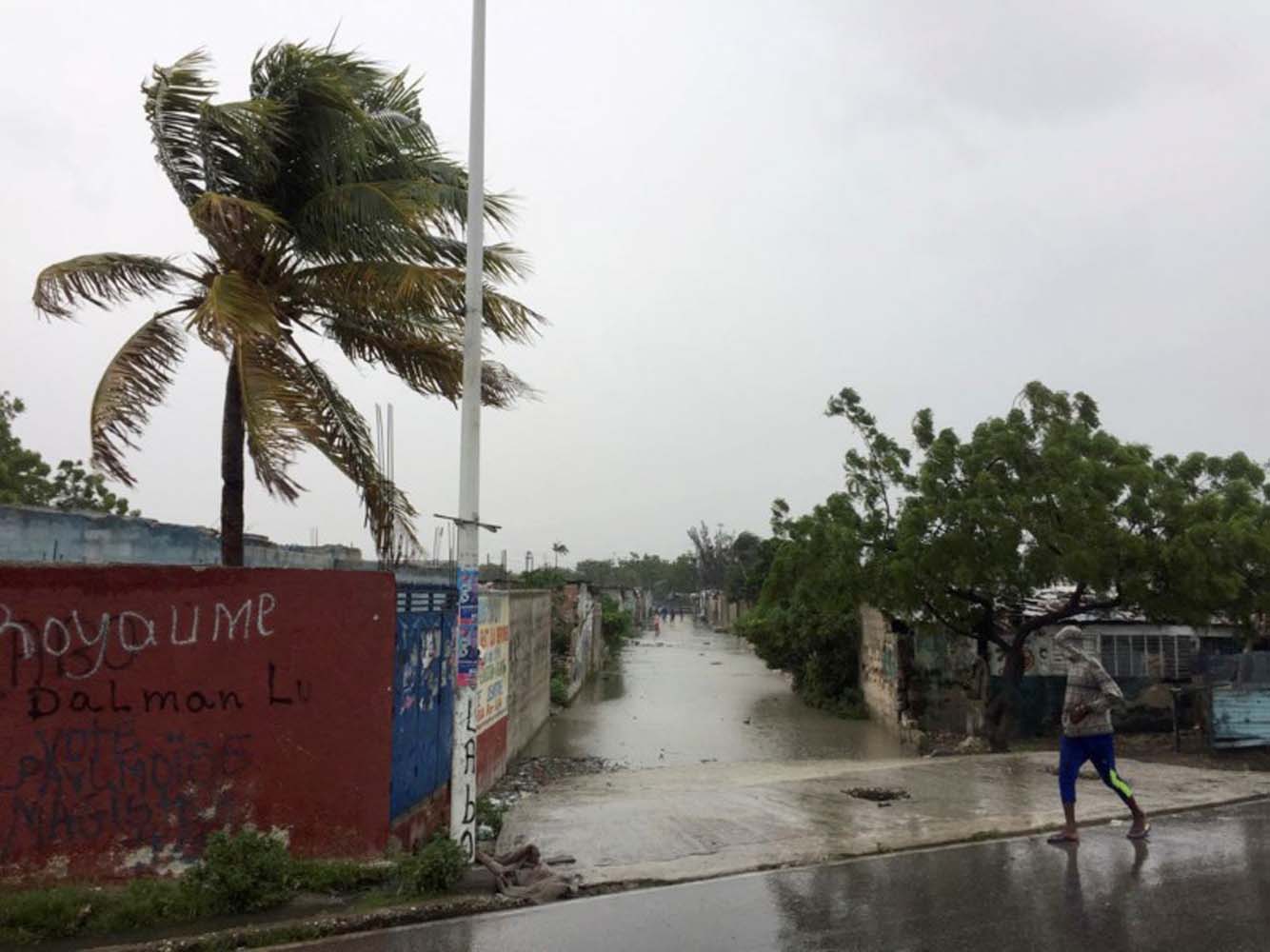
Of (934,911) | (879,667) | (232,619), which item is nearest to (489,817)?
(232,619)

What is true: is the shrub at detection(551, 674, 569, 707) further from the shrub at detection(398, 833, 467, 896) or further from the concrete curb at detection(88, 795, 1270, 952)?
the shrub at detection(398, 833, 467, 896)

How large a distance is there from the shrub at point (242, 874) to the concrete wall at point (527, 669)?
7.45 m

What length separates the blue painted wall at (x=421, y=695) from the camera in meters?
7.39

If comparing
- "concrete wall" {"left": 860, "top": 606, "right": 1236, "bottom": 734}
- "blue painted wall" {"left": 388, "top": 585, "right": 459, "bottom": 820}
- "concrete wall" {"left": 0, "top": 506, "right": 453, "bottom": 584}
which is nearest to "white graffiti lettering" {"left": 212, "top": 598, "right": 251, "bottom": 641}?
"blue painted wall" {"left": 388, "top": 585, "right": 459, "bottom": 820}

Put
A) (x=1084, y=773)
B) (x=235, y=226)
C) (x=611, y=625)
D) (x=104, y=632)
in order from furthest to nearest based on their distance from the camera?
(x=611, y=625) < (x=1084, y=773) < (x=235, y=226) < (x=104, y=632)

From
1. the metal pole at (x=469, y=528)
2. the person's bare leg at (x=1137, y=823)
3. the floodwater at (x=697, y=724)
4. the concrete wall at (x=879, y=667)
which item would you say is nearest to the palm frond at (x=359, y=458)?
the metal pole at (x=469, y=528)

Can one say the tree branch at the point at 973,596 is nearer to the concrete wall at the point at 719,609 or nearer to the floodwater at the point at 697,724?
the floodwater at the point at 697,724

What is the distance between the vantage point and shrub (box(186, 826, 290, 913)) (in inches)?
235

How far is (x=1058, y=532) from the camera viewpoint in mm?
15742

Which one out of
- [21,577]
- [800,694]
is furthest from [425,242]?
[800,694]

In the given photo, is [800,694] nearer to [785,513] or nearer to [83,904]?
[785,513]

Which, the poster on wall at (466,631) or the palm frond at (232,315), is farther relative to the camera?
the poster on wall at (466,631)

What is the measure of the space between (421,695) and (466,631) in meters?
1.33

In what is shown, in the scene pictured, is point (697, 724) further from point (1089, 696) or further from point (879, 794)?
point (1089, 696)
